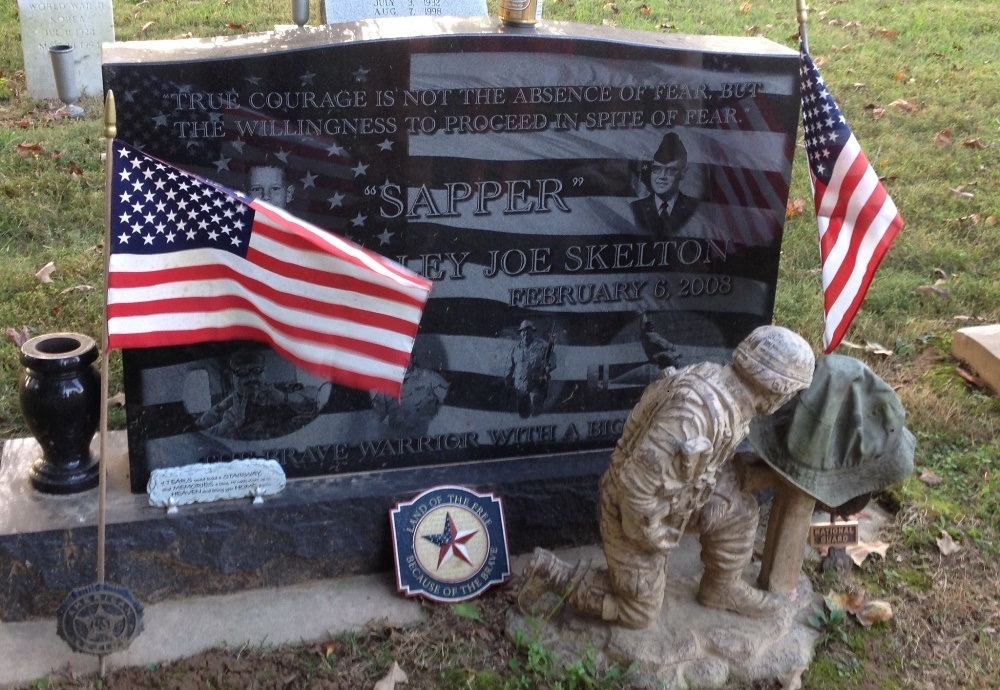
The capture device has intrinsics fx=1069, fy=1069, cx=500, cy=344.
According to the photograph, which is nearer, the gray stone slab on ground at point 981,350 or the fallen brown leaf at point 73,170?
the gray stone slab on ground at point 981,350

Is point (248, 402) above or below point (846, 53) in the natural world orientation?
below

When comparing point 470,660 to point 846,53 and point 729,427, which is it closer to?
point 729,427

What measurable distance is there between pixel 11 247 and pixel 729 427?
4882 millimetres

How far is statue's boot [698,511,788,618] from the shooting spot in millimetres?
3836

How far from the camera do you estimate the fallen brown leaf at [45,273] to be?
239 inches

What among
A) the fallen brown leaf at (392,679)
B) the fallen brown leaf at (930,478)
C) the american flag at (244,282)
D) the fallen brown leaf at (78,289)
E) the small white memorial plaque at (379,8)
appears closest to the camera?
the american flag at (244,282)

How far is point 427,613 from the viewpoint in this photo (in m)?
4.07

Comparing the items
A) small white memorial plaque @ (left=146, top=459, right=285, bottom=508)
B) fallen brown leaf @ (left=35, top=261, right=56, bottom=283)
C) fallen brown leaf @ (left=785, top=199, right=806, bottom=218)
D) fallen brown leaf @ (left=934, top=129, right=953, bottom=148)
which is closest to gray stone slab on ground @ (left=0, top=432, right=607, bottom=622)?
small white memorial plaque @ (left=146, top=459, right=285, bottom=508)

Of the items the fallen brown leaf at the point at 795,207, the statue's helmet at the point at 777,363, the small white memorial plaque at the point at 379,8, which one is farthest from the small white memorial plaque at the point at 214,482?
the fallen brown leaf at the point at 795,207

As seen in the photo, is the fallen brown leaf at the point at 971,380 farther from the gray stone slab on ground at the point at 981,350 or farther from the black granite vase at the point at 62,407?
the black granite vase at the point at 62,407

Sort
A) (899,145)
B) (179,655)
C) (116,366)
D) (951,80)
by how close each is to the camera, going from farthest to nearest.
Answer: (951,80), (899,145), (116,366), (179,655)

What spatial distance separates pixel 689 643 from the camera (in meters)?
3.80

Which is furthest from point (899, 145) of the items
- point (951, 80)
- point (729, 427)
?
point (729, 427)

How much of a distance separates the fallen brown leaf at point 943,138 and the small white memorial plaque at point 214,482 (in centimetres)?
629
